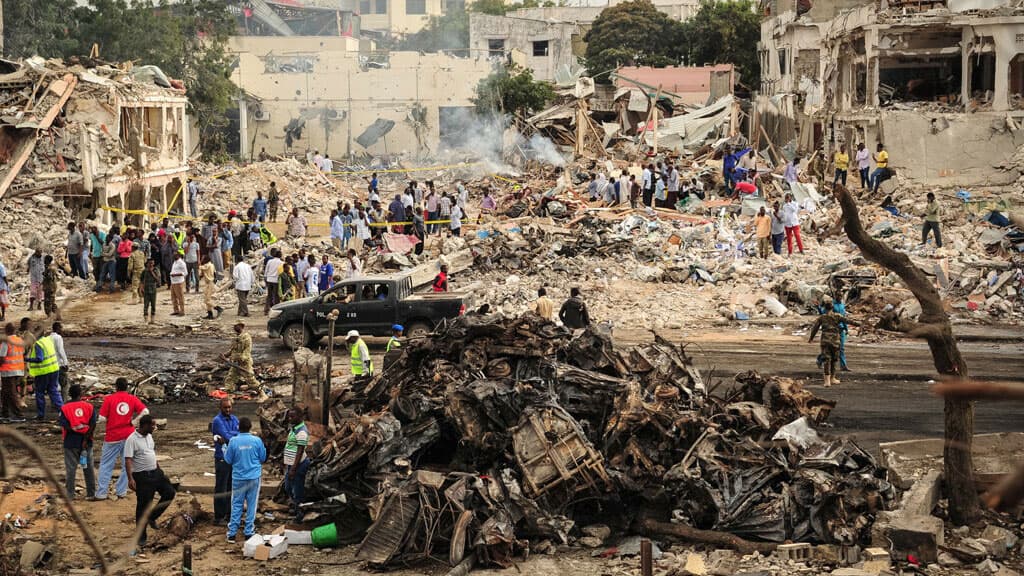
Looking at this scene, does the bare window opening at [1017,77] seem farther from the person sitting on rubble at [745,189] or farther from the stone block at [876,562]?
the stone block at [876,562]

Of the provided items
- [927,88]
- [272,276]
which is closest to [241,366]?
[272,276]

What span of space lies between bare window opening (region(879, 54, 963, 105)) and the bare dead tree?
2672cm

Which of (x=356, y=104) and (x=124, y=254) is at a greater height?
(x=356, y=104)

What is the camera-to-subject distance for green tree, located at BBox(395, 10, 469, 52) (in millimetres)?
105188

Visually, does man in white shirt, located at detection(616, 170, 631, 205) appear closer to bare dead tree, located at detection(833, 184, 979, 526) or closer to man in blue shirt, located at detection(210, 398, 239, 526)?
man in blue shirt, located at detection(210, 398, 239, 526)

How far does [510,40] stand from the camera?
78875 mm

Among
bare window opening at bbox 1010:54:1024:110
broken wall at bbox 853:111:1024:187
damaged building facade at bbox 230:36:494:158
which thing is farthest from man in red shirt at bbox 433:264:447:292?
damaged building facade at bbox 230:36:494:158

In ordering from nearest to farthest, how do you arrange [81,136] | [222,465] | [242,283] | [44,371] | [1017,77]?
[222,465], [44,371], [242,283], [81,136], [1017,77]

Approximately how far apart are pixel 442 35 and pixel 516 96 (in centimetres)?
5821

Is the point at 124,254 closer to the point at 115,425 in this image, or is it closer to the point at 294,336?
→ the point at 294,336

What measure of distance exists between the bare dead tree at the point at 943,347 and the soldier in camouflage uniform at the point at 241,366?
10.3 metres

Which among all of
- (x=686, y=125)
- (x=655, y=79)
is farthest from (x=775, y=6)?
(x=686, y=125)

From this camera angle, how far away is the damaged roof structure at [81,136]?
30547 mm

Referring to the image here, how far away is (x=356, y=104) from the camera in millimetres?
56375
